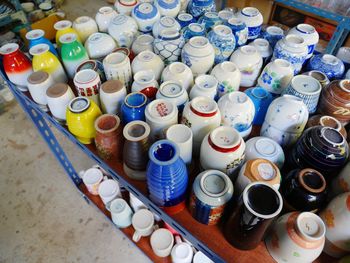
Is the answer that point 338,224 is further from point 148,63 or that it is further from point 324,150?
point 148,63

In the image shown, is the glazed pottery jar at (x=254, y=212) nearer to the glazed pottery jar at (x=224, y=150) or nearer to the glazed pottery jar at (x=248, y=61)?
the glazed pottery jar at (x=224, y=150)

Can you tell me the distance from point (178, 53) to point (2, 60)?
24.7 inches

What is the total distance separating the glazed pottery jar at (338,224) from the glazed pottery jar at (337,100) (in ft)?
0.88

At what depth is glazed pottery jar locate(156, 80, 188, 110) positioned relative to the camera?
683 millimetres

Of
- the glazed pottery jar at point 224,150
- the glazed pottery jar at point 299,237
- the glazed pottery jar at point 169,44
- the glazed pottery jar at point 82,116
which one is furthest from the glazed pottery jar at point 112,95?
the glazed pottery jar at point 299,237

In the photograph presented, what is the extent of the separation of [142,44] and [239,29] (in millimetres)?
318

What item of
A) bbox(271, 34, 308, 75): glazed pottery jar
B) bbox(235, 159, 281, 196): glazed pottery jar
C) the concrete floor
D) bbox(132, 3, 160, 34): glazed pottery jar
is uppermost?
bbox(271, 34, 308, 75): glazed pottery jar

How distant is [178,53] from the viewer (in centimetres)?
85

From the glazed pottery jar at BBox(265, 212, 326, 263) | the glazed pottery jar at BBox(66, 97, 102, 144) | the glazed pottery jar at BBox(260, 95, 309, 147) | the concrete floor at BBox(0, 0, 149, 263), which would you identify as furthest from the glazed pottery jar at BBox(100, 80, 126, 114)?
the concrete floor at BBox(0, 0, 149, 263)

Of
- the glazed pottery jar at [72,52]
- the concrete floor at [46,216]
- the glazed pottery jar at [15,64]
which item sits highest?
the glazed pottery jar at [72,52]

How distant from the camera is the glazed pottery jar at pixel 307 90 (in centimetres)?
67

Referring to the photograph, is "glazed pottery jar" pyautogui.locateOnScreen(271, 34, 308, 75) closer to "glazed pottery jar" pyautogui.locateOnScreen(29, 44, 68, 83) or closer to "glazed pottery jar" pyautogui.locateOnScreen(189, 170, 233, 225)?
"glazed pottery jar" pyautogui.locateOnScreen(189, 170, 233, 225)

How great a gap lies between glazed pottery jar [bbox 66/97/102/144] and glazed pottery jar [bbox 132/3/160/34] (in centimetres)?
39

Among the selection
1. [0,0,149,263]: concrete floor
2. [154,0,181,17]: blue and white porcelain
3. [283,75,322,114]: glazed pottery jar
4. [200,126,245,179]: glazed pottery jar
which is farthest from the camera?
[0,0,149,263]: concrete floor
